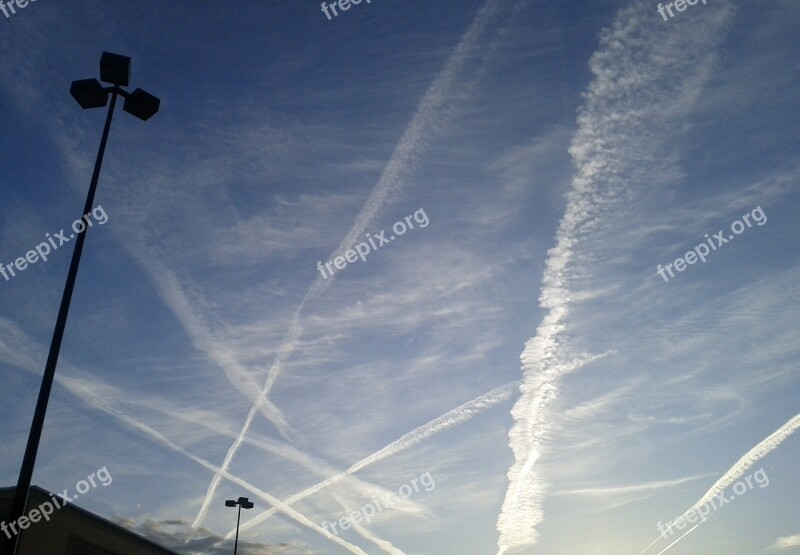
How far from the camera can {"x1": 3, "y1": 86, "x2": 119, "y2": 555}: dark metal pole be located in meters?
8.91

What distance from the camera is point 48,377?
10016 millimetres

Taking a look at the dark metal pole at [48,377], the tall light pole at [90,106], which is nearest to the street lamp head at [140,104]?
the tall light pole at [90,106]

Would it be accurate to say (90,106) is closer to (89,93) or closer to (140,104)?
(89,93)

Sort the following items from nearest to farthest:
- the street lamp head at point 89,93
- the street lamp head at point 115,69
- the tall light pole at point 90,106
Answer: the tall light pole at point 90,106
the street lamp head at point 115,69
the street lamp head at point 89,93

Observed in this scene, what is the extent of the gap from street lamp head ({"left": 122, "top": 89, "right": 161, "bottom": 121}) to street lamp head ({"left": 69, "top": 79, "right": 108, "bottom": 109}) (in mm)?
500

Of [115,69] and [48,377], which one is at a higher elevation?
[115,69]

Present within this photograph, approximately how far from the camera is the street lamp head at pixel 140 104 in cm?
1262

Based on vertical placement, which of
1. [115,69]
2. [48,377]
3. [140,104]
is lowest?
[48,377]

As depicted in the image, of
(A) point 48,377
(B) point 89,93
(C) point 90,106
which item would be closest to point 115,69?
(B) point 89,93

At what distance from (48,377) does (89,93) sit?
257 inches

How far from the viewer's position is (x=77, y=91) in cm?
1230

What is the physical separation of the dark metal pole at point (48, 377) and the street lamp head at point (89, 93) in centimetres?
23

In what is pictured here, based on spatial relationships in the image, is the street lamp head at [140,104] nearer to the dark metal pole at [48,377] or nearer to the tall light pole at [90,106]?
the tall light pole at [90,106]

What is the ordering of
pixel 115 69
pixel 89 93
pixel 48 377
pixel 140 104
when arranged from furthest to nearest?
pixel 140 104 < pixel 89 93 < pixel 115 69 < pixel 48 377
